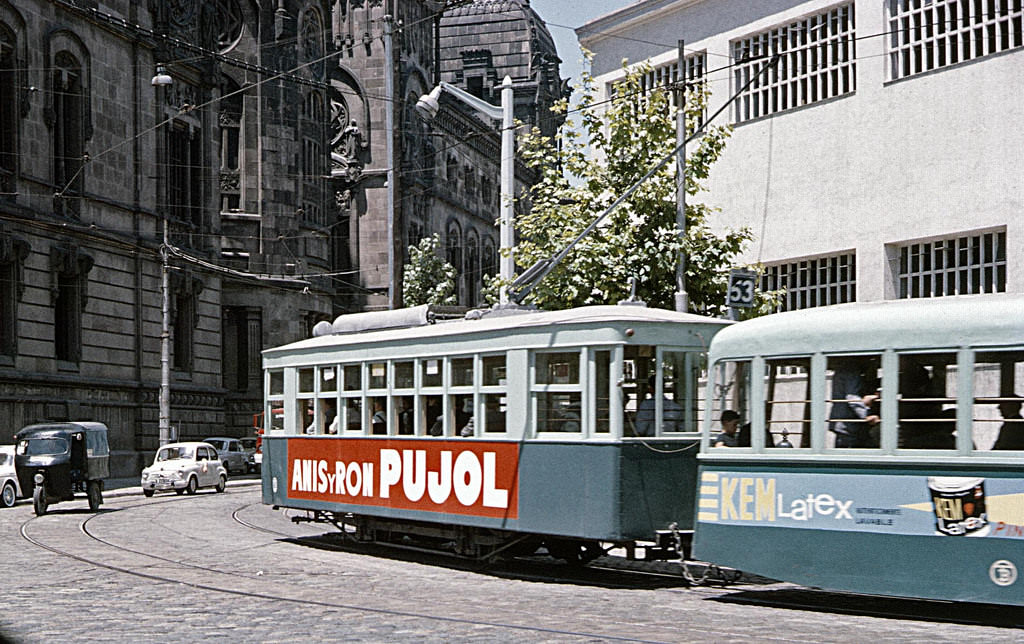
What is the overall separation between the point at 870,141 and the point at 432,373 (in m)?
11.4

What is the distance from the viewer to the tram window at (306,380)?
20.5 meters

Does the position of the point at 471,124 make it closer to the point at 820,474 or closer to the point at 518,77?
the point at 518,77

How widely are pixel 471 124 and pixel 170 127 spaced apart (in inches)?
1480

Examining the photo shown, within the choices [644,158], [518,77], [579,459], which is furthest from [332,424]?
[518,77]

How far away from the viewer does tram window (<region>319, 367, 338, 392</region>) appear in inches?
780

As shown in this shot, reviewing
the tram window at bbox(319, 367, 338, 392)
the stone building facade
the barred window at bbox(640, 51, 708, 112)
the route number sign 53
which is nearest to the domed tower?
the stone building facade

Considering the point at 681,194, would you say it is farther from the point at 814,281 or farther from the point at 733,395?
the point at 733,395

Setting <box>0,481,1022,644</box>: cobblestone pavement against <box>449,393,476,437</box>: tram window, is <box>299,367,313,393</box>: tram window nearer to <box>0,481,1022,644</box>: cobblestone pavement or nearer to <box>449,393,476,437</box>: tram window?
<box>0,481,1022,644</box>: cobblestone pavement

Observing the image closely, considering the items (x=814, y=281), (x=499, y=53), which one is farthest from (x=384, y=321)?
(x=499, y=53)

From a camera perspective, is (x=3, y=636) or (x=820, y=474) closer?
(x=3, y=636)

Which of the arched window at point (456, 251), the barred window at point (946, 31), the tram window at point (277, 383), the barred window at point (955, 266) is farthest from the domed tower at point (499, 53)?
the tram window at point (277, 383)

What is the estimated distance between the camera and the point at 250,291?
5825 centimetres

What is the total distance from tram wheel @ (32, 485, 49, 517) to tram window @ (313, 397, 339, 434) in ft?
34.9

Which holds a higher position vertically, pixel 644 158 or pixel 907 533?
pixel 644 158
